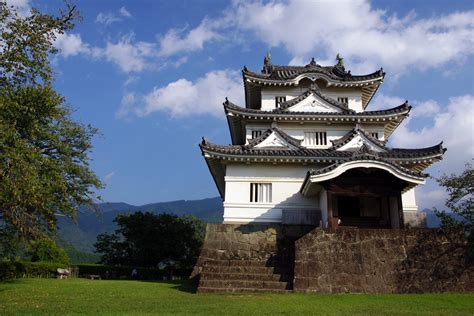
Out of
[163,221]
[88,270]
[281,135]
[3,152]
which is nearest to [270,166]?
[281,135]

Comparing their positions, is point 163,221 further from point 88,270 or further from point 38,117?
point 38,117

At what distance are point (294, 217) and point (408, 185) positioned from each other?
203 inches

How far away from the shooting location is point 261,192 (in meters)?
18.3

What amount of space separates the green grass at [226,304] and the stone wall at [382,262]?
2.52 feet

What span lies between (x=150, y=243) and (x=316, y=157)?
17305 mm

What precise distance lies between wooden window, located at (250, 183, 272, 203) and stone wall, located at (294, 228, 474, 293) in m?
5.36

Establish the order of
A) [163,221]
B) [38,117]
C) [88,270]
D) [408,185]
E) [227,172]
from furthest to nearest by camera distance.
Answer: [163,221] → [88,270] → [227,172] → [408,185] → [38,117]

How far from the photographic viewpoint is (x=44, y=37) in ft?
34.2

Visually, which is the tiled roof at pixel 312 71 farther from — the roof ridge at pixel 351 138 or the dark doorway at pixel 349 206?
the dark doorway at pixel 349 206

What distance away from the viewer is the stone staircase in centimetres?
1211

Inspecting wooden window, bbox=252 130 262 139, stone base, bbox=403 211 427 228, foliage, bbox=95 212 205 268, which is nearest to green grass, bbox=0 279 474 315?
stone base, bbox=403 211 427 228

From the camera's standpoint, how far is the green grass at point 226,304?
8.34m

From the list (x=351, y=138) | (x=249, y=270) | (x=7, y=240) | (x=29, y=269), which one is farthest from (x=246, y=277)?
(x=29, y=269)

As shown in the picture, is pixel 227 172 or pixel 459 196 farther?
pixel 227 172
